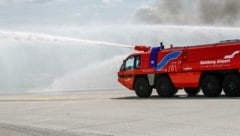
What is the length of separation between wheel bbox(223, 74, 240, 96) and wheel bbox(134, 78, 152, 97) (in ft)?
13.9

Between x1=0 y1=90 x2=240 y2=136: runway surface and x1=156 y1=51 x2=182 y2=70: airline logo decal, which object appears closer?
x1=0 y1=90 x2=240 y2=136: runway surface

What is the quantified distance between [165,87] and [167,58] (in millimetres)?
1252

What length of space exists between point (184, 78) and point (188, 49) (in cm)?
Answer: 123

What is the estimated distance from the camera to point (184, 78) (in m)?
22.9

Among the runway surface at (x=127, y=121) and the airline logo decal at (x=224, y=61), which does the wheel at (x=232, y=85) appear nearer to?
the airline logo decal at (x=224, y=61)

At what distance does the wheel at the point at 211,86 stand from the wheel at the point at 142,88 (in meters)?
3.20

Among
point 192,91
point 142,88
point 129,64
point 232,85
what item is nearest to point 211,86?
point 232,85

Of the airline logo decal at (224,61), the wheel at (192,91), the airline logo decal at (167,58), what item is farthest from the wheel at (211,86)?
the wheel at (192,91)

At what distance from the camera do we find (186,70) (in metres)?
22.6

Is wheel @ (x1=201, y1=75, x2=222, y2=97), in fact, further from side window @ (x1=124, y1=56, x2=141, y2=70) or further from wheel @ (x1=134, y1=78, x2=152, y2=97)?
side window @ (x1=124, y1=56, x2=141, y2=70)

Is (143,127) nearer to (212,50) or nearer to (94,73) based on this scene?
(212,50)

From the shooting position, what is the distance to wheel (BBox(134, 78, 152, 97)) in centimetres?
2459

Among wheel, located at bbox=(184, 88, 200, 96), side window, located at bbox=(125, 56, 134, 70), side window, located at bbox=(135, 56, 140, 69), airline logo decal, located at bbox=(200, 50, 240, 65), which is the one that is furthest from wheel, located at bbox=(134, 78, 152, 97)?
airline logo decal, located at bbox=(200, 50, 240, 65)

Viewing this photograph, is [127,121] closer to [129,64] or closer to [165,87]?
[165,87]
